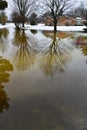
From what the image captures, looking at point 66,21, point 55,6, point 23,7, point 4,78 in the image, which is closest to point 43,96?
point 4,78

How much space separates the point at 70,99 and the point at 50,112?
1.40m

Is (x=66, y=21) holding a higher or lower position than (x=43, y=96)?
lower

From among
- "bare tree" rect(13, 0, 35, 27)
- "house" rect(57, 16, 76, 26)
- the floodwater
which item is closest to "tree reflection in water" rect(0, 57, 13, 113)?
the floodwater

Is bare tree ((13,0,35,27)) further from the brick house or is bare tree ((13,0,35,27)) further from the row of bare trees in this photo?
the brick house

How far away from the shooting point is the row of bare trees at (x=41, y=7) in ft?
175

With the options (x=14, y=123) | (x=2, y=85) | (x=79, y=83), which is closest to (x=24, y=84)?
(x=2, y=85)

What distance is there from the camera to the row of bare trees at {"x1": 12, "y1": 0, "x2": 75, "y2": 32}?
175 ft

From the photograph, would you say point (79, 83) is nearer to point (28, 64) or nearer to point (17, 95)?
point (17, 95)

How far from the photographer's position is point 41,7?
54750mm

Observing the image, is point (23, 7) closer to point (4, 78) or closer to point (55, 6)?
point (55, 6)

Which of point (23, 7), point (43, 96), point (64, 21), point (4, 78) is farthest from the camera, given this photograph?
point (64, 21)

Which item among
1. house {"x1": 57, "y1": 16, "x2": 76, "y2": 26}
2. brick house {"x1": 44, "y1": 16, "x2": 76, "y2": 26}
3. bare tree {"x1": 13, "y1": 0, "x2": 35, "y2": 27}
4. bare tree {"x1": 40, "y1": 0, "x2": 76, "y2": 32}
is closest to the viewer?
bare tree {"x1": 40, "y1": 0, "x2": 76, "y2": 32}

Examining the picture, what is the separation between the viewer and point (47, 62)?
51.7 feet

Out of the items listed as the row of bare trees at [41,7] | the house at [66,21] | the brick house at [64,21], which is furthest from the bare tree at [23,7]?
the house at [66,21]
